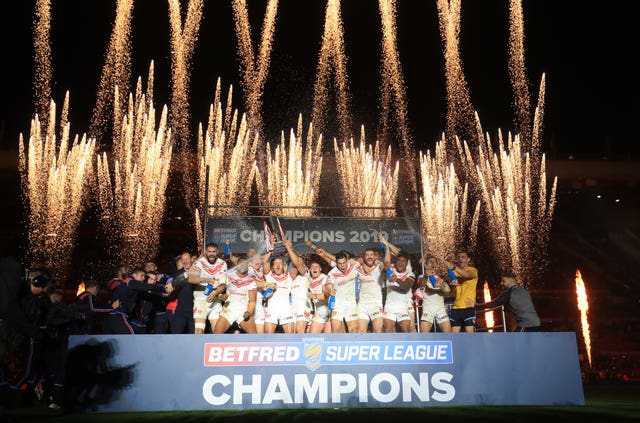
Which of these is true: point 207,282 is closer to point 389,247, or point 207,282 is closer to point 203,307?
point 203,307

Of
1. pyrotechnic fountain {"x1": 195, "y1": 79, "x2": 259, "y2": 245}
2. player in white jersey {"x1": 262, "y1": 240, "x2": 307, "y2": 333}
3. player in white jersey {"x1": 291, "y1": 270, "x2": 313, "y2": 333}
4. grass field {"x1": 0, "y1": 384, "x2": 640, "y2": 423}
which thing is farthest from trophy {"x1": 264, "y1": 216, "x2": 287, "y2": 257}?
pyrotechnic fountain {"x1": 195, "y1": 79, "x2": 259, "y2": 245}

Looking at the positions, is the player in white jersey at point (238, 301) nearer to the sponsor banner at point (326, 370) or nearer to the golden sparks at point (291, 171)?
the sponsor banner at point (326, 370)

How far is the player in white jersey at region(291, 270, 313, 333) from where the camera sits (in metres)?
13.0

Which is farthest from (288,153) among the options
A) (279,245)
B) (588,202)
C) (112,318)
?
(588,202)

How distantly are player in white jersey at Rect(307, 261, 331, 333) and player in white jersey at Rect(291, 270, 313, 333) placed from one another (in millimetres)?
145

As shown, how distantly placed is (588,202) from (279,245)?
38.8 m

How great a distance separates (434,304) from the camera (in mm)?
13453

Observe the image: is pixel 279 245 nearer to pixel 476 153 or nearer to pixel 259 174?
pixel 259 174

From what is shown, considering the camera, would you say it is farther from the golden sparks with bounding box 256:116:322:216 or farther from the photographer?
the golden sparks with bounding box 256:116:322:216

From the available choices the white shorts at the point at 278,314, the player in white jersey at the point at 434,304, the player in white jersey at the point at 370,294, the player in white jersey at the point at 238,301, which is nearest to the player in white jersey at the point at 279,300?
the white shorts at the point at 278,314

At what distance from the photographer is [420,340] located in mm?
10547

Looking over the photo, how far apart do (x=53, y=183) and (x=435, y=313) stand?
22.0 m

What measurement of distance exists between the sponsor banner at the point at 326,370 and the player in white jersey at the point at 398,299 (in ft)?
8.28

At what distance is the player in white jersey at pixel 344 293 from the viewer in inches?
511
